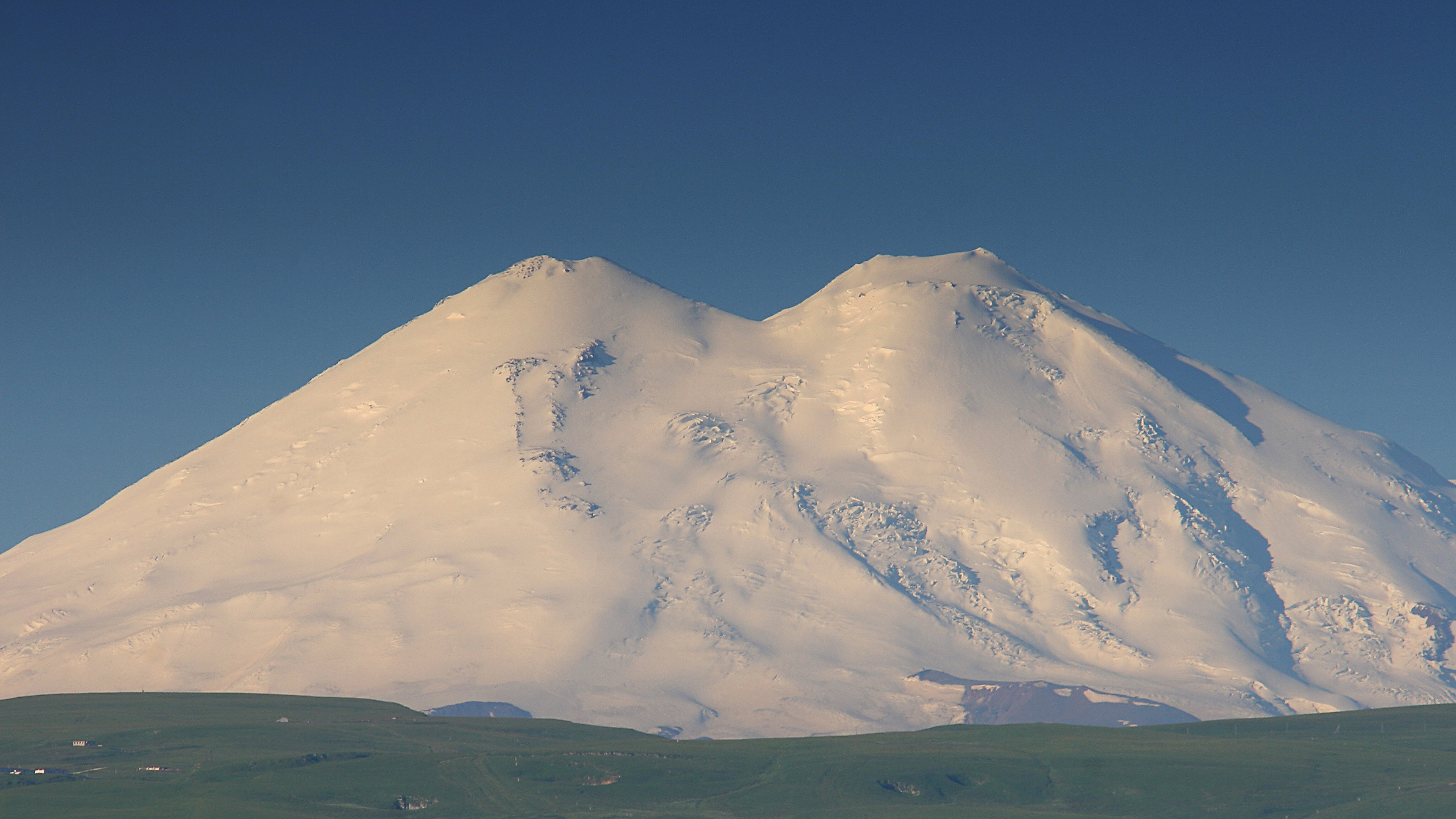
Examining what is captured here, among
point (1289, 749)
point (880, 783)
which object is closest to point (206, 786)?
point (880, 783)

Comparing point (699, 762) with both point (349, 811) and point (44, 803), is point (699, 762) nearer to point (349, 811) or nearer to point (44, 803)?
point (349, 811)

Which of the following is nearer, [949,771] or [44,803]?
[44,803]

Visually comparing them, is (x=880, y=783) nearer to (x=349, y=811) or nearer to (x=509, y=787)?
(x=509, y=787)

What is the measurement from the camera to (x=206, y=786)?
175000 millimetres

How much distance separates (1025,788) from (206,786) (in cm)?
8391

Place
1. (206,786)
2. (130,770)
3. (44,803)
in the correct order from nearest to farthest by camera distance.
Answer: (44,803)
(206,786)
(130,770)

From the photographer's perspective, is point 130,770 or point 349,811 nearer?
point 349,811

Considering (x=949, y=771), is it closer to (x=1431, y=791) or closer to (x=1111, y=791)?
(x=1111, y=791)

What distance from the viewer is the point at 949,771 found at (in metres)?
Answer: 189

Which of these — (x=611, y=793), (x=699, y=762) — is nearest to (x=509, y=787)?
(x=611, y=793)

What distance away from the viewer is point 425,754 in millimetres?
195875

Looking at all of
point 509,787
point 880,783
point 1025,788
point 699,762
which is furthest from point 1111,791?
point 509,787

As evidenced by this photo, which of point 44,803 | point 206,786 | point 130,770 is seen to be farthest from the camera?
point 130,770

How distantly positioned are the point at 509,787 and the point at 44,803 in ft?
147
